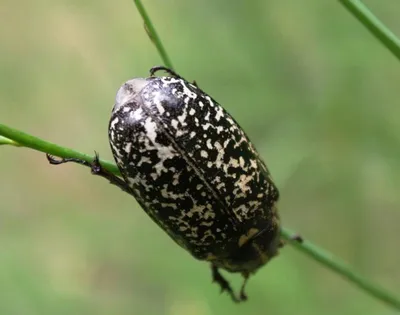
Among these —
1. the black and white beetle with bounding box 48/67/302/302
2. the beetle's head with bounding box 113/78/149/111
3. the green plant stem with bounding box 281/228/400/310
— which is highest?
the beetle's head with bounding box 113/78/149/111

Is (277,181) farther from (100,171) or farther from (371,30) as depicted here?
(371,30)

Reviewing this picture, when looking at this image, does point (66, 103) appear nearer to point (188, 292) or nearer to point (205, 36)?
point (205, 36)

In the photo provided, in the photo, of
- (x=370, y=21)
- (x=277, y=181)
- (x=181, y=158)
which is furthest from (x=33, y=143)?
(x=277, y=181)

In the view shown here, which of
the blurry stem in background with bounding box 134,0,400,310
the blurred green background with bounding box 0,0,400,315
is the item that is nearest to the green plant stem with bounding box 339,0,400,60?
the blurry stem in background with bounding box 134,0,400,310

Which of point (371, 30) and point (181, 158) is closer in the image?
point (371, 30)

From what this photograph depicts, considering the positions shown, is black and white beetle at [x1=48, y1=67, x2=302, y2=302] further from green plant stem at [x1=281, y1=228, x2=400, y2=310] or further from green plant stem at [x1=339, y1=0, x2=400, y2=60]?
green plant stem at [x1=339, y1=0, x2=400, y2=60]

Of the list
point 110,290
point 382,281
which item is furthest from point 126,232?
point 382,281
